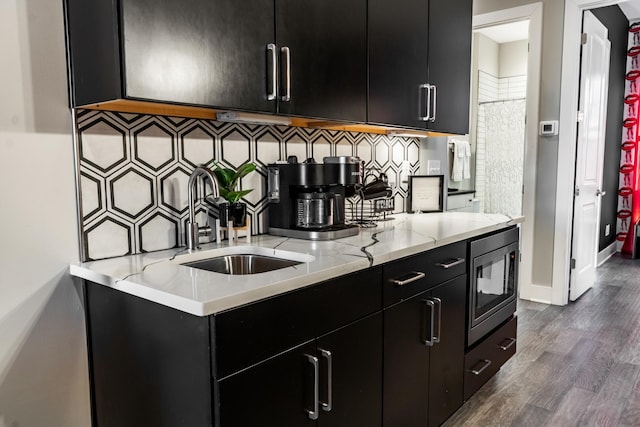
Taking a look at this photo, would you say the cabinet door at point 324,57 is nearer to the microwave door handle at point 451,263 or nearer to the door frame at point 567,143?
the microwave door handle at point 451,263

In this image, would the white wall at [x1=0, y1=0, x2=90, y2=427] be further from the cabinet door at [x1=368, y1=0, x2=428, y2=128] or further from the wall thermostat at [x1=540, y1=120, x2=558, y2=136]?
the wall thermostat at [x1=540, y1=120, x2=558, y2=136]

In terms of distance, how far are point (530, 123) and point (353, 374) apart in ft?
10.0

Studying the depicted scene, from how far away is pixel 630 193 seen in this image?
5719 mm

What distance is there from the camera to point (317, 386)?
130 cm

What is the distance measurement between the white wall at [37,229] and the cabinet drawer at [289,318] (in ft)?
2.11

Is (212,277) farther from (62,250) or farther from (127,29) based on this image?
(127,29)

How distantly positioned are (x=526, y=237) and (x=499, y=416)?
6.91ft

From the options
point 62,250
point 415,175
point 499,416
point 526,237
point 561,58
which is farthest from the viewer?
point 526,237

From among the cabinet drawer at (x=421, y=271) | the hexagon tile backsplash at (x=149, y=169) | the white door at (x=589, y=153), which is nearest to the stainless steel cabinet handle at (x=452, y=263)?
Answer: the cabinet drawer at (x=421, y=271)

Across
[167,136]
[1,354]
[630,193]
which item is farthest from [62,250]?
[630,193]

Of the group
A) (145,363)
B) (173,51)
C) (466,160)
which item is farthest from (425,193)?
(466,160)

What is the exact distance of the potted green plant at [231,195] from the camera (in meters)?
1.75

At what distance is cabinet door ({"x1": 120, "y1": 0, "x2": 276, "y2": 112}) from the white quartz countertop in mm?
482

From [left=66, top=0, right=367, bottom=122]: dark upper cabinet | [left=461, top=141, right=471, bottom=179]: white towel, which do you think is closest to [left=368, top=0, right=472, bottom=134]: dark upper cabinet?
[left=66, top=0, right=367, bottom=122]: dark upper cabinet
